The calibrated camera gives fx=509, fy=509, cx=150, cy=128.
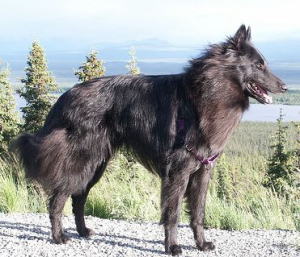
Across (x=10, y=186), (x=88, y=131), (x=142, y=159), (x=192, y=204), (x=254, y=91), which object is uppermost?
(x=254, y=91)

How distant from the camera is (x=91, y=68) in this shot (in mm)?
17297

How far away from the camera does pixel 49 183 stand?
17.5ft

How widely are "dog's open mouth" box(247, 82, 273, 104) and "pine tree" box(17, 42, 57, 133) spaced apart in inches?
551

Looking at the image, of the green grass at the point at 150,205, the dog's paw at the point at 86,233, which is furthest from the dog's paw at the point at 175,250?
the dog's paw at the point at 86,233

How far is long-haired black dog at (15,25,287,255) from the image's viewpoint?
4.87 meters

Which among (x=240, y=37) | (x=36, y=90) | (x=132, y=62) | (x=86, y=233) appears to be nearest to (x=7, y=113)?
(x=36, y=90)

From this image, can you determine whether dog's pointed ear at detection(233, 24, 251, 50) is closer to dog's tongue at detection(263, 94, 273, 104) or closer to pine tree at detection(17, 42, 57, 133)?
dog's tongue at detection(263, 94, 273, 104)

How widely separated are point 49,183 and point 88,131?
71cm

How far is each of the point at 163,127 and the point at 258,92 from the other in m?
0.98

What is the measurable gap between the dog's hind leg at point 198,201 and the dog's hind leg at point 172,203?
0.27m

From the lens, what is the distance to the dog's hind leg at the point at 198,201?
17.0ft

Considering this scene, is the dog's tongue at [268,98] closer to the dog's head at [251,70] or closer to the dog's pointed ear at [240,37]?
the dog's head at [251,70]

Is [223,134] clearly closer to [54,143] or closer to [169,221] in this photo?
[169,221]

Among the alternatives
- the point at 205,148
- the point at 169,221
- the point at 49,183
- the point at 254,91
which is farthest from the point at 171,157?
the point at 49,183
